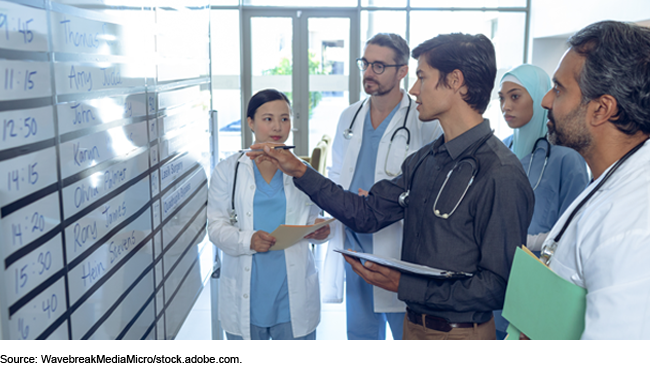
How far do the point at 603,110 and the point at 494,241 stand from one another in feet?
1.52

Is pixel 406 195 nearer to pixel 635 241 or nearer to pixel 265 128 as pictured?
pixel 265 128

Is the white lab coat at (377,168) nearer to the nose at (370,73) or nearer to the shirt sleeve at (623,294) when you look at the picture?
the nose at (370,73)

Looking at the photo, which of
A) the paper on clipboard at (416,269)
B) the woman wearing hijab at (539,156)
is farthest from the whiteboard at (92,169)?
the woman wearing hijab at (539,156)

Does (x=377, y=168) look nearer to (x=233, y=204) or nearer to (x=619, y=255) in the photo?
(x=233, y=204)

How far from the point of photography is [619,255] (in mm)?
808

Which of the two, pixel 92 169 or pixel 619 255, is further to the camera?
pixel 92 169

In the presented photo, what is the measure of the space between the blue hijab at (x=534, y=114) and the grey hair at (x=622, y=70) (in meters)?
1.30

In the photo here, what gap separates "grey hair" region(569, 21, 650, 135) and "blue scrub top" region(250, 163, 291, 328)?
122 cm

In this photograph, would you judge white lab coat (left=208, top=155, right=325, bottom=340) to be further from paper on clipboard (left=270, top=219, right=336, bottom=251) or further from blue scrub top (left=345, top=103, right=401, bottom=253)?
blue scrub top (left=345, top=103, right=401, bottom=253)

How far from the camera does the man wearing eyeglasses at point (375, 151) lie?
7.76ft

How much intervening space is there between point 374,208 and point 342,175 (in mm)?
759

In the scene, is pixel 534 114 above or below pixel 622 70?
below

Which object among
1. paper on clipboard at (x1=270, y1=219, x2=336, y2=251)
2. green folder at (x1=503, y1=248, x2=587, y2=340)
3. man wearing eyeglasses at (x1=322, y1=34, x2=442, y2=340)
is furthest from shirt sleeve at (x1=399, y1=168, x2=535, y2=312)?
man wearing eyeglasses at (x1=322, y1=34, x2=442, y2=340)

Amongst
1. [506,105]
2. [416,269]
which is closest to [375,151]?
[506,105]
